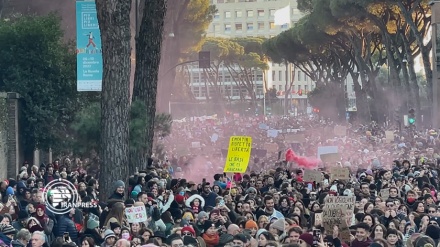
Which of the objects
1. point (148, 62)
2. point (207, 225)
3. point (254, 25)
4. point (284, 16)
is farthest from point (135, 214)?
point (254, 25)

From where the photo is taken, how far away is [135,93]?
22.8m

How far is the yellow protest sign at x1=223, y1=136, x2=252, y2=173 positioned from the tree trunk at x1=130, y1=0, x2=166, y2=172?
3179mm

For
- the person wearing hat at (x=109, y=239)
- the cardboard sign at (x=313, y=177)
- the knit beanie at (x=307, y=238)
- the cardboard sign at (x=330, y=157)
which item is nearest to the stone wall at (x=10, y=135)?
the cardboard sign at (x=330, y=157)

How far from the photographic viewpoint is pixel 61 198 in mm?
13984

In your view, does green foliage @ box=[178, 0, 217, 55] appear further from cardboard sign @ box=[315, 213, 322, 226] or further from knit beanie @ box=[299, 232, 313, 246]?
knit beanie @ box=[299, 232, 313, 246]

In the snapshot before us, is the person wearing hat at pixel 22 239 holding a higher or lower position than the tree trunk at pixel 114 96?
lower

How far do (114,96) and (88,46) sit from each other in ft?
18.5

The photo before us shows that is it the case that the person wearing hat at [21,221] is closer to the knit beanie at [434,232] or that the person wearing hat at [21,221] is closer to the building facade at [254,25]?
the knit beanie at [434,232]

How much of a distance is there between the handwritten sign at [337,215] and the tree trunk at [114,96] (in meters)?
6.26

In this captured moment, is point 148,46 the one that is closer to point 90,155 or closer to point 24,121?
point 90,155

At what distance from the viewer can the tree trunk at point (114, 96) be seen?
714 inches

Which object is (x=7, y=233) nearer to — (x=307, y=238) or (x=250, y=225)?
A: (x=250, y=225)

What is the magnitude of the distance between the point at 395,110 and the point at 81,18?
3127 centimetres

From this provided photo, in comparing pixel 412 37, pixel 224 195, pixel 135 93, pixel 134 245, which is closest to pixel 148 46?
pixel 135 93
